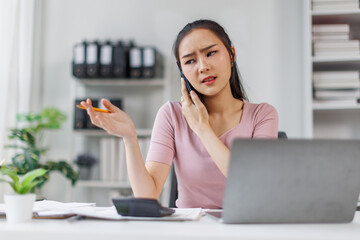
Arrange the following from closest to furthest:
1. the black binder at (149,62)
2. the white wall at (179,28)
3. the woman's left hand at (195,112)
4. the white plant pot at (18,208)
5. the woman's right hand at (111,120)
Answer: the white plant pot at (18,208) → the woman's right hand at (111,120) → the woman's left hand at (195,112) → the black binder at (149,62) → the white wall at (179,28)

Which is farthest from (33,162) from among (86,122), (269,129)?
(269,129)

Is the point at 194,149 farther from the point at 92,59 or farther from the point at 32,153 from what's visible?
the point at 92,59

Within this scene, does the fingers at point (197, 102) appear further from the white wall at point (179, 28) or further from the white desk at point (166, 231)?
the white wall at point (179, 28)

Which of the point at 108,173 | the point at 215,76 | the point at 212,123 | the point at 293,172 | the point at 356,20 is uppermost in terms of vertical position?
the point at 356,20

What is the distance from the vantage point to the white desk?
63 cm

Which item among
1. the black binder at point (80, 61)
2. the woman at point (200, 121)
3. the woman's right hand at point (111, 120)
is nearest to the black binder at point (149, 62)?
the black binder at point (80, 61)

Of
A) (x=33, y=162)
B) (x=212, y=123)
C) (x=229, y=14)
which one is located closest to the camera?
(x=212, y=123)

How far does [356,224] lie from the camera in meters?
0.80

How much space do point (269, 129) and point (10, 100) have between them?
224cm

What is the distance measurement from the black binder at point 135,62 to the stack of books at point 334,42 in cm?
124

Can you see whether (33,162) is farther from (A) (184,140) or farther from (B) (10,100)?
(A) (184,140)

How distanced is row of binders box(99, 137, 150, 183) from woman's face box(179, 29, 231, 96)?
1.60 m

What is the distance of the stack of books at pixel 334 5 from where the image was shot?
9.22ft

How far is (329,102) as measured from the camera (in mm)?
2814
